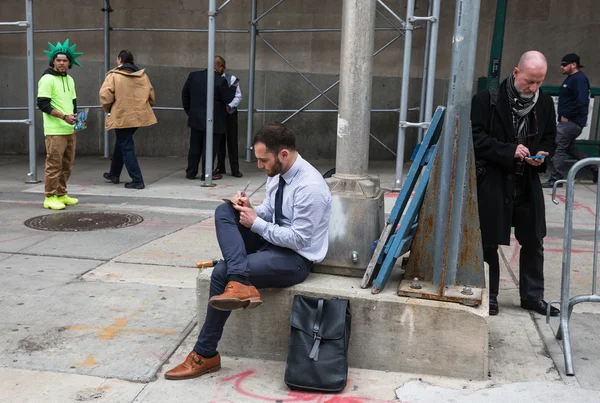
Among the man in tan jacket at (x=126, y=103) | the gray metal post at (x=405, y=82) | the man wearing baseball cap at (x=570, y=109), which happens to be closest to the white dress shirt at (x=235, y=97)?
the man in tan jacket at (x=126, y=103)

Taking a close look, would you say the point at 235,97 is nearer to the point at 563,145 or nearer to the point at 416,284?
the point at 563,145

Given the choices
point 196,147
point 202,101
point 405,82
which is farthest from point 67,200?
point 405,82

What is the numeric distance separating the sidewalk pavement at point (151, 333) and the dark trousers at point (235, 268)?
0.25 metres

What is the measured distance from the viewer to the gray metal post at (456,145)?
3758 mm

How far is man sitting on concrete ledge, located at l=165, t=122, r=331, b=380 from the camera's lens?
374 cm

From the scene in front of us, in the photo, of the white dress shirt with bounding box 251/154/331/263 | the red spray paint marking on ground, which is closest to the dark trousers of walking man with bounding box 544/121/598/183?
the white dress shirt with bounding box 251/154/331/263

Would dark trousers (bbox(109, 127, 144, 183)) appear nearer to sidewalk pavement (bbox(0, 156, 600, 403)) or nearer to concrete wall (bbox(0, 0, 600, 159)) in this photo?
sidewalk pavement (bbox(0, 156, 600, 403))

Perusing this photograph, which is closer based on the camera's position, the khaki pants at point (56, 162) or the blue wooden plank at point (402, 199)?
the blue wooden plank at point (402, 199)

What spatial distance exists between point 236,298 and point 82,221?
4.38 m

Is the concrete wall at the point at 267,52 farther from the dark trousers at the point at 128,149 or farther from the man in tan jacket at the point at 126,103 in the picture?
the dark trousers at the point at 128,149

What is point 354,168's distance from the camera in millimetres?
4344

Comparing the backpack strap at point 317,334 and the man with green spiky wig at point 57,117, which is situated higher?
the man with green spiky wig at point 57,117

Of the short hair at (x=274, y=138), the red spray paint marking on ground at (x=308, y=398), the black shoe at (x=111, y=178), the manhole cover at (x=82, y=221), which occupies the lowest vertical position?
the red spray paint marking on ground at (x=308, y=398)

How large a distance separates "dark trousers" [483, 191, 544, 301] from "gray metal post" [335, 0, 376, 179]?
1152 millimetres
